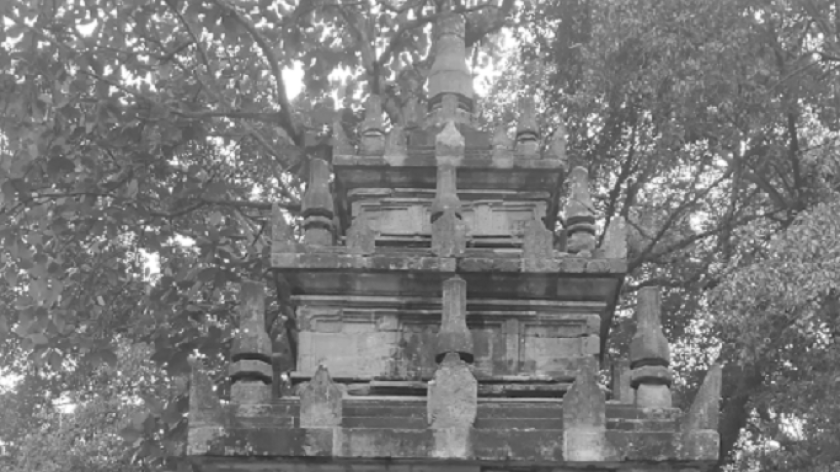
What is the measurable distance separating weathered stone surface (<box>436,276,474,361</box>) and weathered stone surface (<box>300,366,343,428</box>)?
0.76 meters

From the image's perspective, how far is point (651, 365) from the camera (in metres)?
8.06

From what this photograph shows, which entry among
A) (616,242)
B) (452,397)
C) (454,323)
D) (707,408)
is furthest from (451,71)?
(707,408)

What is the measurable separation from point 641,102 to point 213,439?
849 centimetres

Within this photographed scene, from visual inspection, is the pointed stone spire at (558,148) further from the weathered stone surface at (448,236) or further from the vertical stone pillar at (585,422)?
the vertical stone pillar at (585,422)

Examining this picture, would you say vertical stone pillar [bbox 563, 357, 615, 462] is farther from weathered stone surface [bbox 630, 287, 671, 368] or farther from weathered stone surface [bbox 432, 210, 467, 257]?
weathered stone surface [bbox 432, 210, 467, 257]

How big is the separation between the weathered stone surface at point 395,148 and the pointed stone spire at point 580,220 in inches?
52.1

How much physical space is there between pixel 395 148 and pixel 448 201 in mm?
925

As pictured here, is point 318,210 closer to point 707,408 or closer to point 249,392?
point 249,392

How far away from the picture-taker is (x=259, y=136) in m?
16.5

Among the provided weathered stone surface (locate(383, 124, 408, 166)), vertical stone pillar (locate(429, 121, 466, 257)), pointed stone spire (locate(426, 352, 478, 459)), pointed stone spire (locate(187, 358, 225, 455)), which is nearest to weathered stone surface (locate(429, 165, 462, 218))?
vertical stone pillar (locate(429, 121, 466, 257))

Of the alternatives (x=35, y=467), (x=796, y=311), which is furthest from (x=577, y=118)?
(x=35, y=467)

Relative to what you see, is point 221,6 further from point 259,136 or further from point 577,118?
point 577,118

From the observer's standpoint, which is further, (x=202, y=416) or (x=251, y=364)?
(x=251, y=364)

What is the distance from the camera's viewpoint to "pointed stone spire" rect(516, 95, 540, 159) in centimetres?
957
